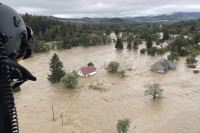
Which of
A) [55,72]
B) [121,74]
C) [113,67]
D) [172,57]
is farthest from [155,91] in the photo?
[172,57]

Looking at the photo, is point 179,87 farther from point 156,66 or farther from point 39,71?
point 39,71

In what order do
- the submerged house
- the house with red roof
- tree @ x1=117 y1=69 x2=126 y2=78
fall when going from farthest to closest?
the submerged house < the house with red roof < tree @ x1=117 y1=69 x2=126 y2=78

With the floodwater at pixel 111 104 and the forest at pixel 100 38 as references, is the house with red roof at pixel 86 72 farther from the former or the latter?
the forest at pixel 100 38

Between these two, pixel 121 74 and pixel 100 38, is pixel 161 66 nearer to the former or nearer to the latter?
pixel 121 74

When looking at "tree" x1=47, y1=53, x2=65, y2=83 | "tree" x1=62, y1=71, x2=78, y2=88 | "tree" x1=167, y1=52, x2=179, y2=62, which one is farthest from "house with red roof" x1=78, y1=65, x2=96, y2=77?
"tree" x1=167, y1=52, x2=179, y2=62

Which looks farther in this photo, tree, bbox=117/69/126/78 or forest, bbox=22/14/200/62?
forest, bbox=22/14/200/62

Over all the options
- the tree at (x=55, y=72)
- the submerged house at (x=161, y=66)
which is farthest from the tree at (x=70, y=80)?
the submerged house at (x=161, y=66)

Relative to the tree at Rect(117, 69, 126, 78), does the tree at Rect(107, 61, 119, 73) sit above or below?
above

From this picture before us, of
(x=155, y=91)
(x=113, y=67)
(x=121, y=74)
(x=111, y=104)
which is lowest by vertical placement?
(x=111, y=104)

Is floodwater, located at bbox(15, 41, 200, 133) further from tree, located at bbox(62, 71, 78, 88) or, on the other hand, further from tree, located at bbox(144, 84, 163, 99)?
tree, located at bbox(62, 71, 78, 88)
